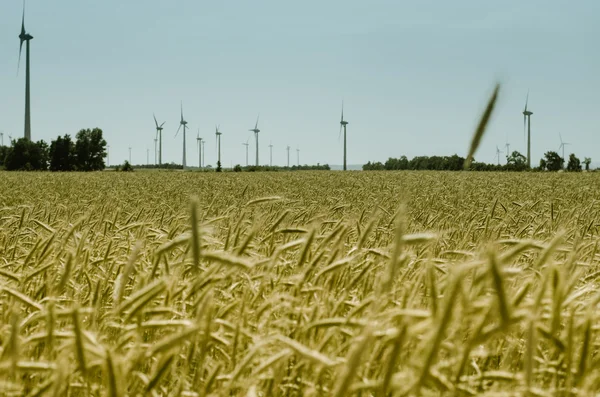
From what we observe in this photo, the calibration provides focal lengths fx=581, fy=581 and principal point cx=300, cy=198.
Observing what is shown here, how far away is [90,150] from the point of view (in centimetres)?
12962

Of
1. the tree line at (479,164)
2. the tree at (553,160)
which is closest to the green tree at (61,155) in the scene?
the tree line at (479,164)

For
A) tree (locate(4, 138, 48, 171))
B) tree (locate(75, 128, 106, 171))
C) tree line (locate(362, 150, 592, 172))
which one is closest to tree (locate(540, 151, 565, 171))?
tree line (locate(362, 150, 592, 172))

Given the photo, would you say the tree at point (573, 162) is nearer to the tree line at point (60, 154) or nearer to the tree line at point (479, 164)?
the tree line at point (479, 164)

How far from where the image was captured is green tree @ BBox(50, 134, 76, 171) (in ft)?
407

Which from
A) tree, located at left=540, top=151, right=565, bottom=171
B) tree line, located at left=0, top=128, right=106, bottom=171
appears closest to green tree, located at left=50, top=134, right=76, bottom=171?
tree line, located at left=0, top=128, right=106, bottom=171

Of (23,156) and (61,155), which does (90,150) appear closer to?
(61,155)

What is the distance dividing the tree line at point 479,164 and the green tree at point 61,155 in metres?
76.7

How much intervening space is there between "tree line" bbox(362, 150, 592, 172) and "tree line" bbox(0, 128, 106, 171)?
71213 mm

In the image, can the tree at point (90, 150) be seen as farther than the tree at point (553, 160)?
Yes

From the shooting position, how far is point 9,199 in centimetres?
1842

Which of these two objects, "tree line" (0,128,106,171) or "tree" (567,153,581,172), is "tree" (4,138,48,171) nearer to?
"tree line" (0,128,106,171)

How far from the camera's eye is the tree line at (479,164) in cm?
11139

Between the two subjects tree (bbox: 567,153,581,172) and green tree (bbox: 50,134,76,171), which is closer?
tree (bbox: 567,153,581,172)

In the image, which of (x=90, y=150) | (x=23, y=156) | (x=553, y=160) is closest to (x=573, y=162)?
(x=553, y=160)
